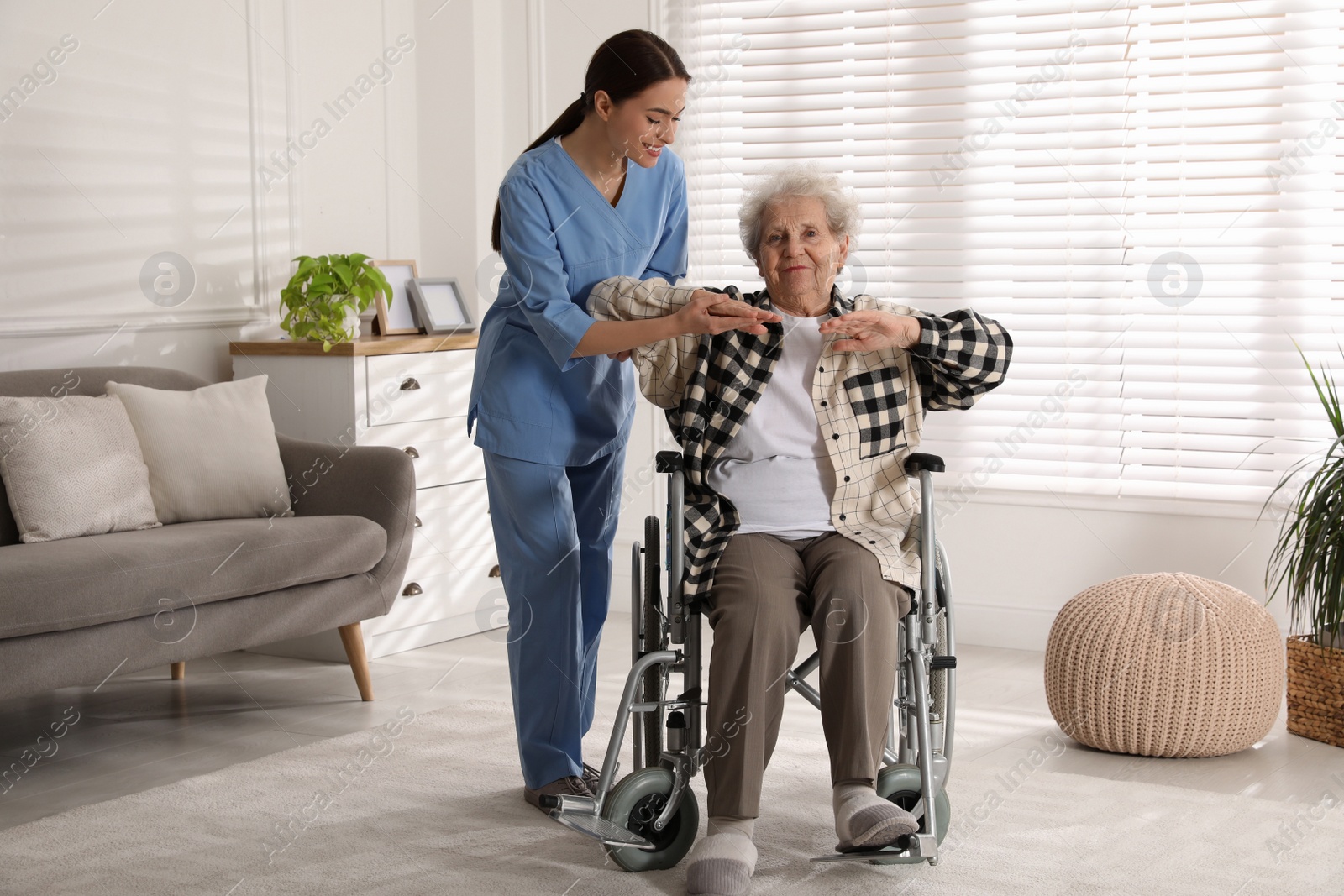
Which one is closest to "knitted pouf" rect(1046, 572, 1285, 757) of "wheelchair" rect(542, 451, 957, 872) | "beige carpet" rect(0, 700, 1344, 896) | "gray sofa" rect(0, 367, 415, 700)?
"beige carpet" rect(0, 700, 1344, 896)

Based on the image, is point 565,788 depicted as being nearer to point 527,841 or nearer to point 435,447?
point 527,841

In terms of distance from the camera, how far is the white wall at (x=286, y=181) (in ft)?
10.6

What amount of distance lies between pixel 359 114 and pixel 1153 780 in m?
3.05

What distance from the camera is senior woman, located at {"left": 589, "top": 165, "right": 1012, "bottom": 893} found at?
1976 mm

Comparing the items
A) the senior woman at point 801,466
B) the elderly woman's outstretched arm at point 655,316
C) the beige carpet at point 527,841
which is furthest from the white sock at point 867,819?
the elderly woman's outstretched arm at point 655,316

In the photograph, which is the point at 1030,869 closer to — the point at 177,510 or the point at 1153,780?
the point at 1153,780

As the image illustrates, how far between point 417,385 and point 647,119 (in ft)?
5.45

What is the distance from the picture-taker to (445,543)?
12.4 feet

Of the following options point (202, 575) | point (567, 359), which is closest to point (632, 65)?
point (567, 359)

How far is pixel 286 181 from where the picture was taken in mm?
3869

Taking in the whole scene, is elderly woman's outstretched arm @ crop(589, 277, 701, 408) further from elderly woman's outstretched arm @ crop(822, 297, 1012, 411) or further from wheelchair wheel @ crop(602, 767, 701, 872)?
wheelchair wheel @ crop(602, 767, 701, 872)

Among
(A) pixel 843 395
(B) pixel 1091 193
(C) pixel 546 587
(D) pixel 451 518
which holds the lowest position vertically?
(D) pixel 451 518

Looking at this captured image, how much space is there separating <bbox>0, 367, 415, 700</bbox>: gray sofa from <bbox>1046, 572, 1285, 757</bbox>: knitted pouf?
1.64 m

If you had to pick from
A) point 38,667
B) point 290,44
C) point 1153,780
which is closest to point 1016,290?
point 1153,780
